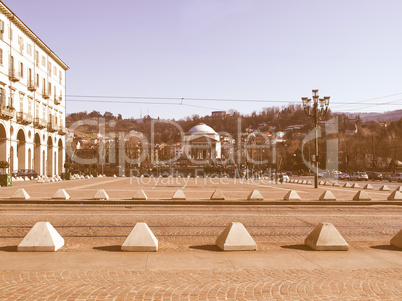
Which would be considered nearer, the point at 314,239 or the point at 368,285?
the point at 368,285

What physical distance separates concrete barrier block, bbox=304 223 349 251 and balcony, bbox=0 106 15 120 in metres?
48.4

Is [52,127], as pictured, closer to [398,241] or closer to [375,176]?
[375,176]

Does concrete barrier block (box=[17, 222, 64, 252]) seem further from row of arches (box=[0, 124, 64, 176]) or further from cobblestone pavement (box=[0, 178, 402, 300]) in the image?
row of arches (box=[0, 124, 64, 176])

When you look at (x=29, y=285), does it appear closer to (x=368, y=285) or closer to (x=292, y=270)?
(x=292, y=270)

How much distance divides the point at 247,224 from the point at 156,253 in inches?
221

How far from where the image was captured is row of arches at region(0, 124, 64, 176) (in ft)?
176

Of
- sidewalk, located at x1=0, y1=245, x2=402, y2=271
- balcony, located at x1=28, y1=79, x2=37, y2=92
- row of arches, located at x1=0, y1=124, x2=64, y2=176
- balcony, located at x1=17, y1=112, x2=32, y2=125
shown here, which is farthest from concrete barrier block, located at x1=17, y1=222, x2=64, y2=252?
balcony, located at x1=28, y1=79, x2=37, y2=92

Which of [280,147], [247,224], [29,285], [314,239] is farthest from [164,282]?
[280,147]

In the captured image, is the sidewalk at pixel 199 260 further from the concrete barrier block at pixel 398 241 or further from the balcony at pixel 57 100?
the balcony at pixel 57 100

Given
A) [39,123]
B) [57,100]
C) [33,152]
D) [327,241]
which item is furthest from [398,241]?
[57,100]

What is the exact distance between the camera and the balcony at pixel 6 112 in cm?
5107

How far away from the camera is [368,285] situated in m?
6.77

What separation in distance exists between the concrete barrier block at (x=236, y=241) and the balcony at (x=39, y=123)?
59.6 m

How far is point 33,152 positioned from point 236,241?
61.1 m
